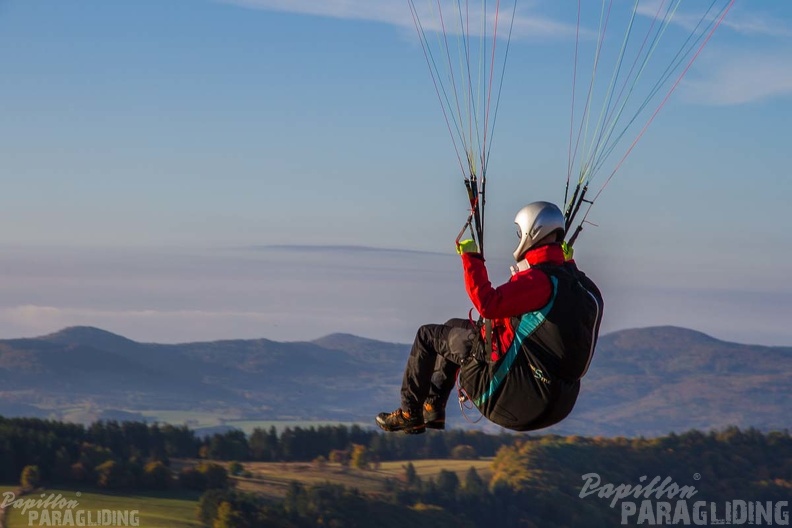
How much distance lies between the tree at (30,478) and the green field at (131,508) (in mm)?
1517

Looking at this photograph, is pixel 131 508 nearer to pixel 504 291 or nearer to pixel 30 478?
pixel 30 478

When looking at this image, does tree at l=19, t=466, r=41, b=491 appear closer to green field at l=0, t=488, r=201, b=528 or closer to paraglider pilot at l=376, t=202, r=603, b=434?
green field at l=0, t=488, r=201, b=528

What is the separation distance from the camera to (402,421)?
1393 centimetres

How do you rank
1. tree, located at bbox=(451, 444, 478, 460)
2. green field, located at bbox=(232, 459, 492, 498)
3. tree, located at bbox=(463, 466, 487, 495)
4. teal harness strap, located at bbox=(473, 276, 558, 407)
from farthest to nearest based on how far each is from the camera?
tree, located at bbox=(451, 444, 478, 460), tree, located at bbox=(463, 466, 487, 495), green field, located at bbox=(232, 459, 492, 498), teal harness strap, located at bbox=(473, 276, 558, 407)

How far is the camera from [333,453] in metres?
108

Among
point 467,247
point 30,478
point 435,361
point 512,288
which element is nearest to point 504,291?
point 512,288

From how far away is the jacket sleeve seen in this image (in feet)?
39.4

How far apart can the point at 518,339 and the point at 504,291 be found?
0.79 m

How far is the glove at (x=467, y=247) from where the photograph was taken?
12164 millimetres

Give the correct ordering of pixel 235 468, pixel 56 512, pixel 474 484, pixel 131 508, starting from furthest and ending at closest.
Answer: pixel 474 484
pixel 235 468
pixel 56 512
pixel 131 508

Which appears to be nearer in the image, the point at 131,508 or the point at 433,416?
the point at 433,416

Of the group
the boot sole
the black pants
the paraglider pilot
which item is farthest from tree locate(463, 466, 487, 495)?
the paraglider pilot

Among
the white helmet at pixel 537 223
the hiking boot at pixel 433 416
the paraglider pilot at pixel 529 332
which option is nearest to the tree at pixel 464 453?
the hiking boot at pixel 433 416

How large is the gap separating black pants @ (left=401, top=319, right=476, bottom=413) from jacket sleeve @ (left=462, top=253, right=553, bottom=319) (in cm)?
103
